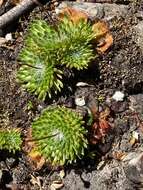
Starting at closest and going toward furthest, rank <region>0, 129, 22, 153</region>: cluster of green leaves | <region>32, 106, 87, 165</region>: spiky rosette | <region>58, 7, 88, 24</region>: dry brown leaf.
Answer: <region>32, 106, 87, 165</region>: spiky rosette → <region>0, 129, 22, 153</region>: cluster of green leaves → <region>58, 7, 88, 24</region>: dry brown leaf

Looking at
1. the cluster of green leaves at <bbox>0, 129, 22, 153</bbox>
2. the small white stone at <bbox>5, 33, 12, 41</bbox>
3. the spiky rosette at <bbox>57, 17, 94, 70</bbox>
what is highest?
the small white stone at <bbox>5, 33, 12, 41</bbox>

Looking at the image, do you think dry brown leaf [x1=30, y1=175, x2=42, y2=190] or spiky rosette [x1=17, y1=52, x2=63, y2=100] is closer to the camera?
spiky rosette [x1=17, y1=52, x2=63, y2=100]

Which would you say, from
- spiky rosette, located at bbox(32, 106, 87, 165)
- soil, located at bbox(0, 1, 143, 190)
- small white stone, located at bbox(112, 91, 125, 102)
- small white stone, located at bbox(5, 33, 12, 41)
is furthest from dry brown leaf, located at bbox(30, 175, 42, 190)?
small white stone, located at bbox(5, 33, 12, 41)

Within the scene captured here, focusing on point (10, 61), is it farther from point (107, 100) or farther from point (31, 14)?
point (107, 100)

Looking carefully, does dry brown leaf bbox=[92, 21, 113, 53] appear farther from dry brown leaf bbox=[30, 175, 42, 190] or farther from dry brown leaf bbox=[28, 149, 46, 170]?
dry brown leaf bbox=[30, 175, 42, 190]

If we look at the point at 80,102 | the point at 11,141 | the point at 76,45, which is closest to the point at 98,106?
the point at 80,102

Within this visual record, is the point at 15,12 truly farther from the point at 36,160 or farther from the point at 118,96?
the point at 36,160

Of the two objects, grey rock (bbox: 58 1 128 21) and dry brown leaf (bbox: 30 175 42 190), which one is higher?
grey rock (bbox: 58 1 128 21)
